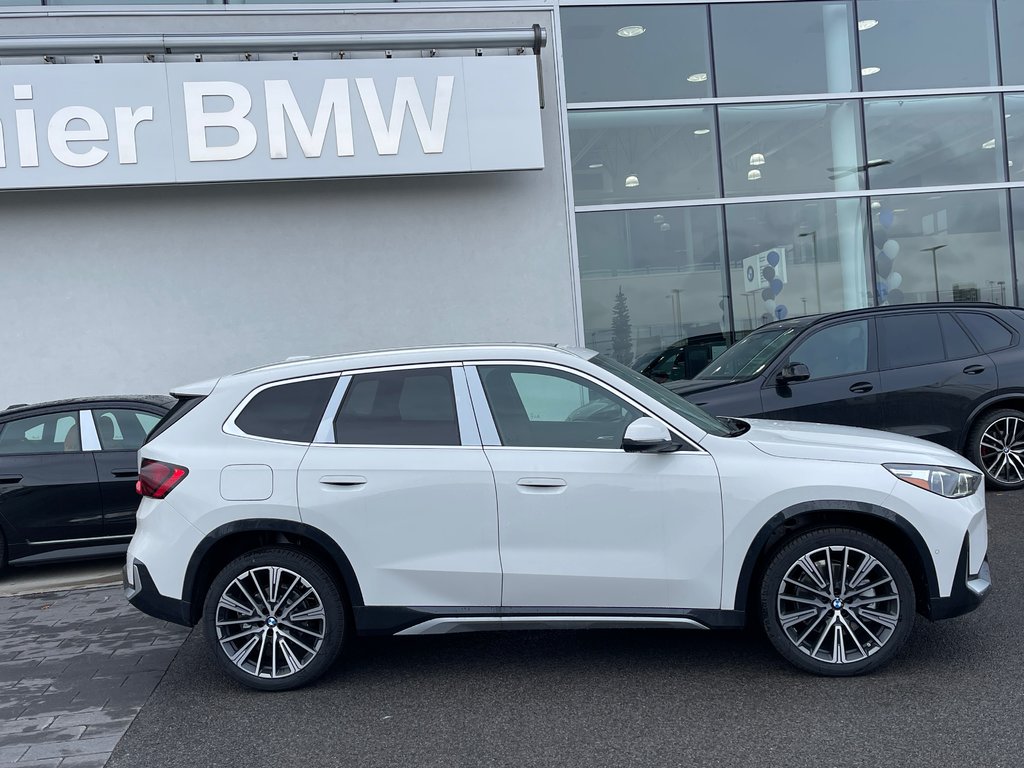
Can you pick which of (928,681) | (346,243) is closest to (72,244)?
(346,243)

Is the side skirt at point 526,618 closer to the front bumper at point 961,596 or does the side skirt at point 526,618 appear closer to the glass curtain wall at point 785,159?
the front bumper at point 961,596

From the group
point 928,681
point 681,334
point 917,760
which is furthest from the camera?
point 681,334

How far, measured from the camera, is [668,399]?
16.4 feet

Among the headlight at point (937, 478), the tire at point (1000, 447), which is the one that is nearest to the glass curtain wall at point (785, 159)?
the tire at point (1000, 447)

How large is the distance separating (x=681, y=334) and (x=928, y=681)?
9.30 meters

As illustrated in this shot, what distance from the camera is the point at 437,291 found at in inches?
516

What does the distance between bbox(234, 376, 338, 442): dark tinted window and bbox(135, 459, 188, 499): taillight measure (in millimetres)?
385

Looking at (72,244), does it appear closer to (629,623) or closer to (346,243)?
(346,243)

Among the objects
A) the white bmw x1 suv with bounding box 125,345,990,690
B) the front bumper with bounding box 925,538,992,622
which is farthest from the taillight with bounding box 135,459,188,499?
the front bumper with bounding box 925,538,992,622

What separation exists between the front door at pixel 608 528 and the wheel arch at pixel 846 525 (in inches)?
6.5

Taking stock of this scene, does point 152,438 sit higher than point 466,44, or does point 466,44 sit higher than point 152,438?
point 466,44

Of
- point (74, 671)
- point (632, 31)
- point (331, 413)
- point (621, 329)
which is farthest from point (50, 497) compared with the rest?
point (632, 31)

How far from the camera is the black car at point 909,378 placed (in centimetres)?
848

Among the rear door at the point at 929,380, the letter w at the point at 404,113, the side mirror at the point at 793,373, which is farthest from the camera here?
the letter w at the point at 404,113
